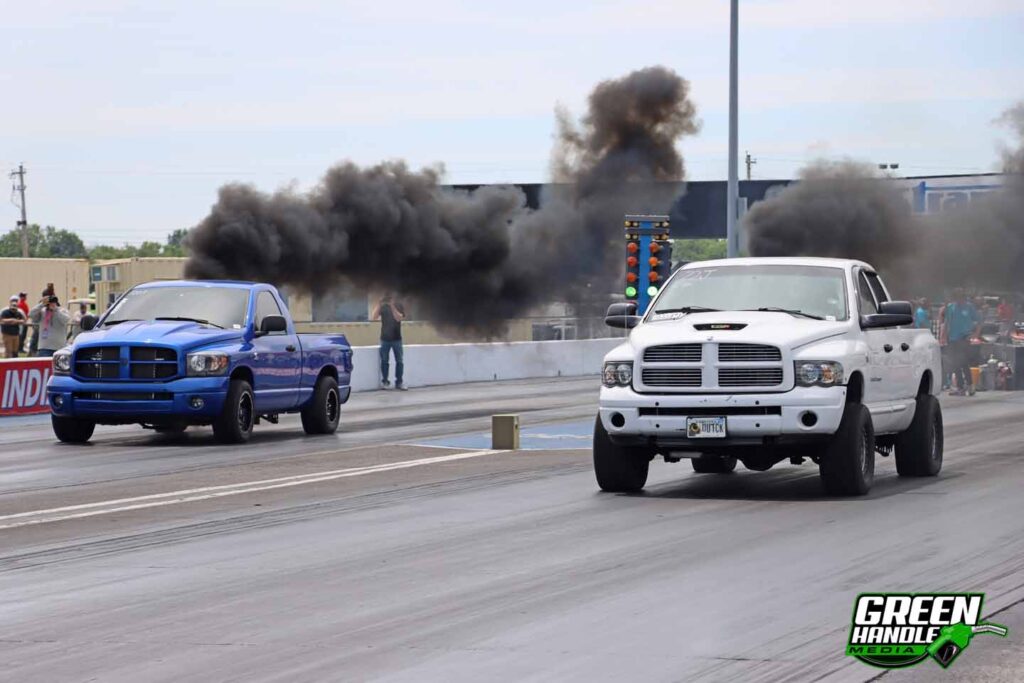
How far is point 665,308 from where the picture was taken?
14.7m

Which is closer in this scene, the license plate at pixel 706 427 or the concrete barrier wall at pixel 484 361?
the license plate at pixel 706 427

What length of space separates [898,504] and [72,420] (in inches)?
436

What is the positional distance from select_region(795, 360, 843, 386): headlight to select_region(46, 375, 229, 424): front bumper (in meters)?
8.61

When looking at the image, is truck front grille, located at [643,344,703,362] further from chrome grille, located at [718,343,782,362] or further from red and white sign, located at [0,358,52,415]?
red and white sign, located at [0,358,52,415]

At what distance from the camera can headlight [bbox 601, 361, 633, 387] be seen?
13.7 meters

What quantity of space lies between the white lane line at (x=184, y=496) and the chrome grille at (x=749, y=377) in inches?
166

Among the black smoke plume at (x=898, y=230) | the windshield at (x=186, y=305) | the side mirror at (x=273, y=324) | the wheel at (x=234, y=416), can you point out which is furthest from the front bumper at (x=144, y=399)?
the black smoke plume at (x=898, y=230)

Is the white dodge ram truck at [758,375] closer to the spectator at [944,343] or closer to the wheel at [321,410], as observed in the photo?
the wheel at [321,410]

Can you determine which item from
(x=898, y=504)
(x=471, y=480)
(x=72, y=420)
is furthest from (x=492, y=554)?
(x=72, y=420)

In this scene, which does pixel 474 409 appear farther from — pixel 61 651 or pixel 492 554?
pixel 61 651

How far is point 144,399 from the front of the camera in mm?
19734

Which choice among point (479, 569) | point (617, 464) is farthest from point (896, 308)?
point (479, 569)

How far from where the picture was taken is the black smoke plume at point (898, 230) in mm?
39500

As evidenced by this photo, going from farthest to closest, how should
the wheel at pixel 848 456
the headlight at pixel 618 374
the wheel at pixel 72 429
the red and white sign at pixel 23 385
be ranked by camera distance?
the red and white sign at pixel 23 385 → the wheel at pixel 72 429 → the headlight at pixel 618 374 → the wheel at pixel 848 456
